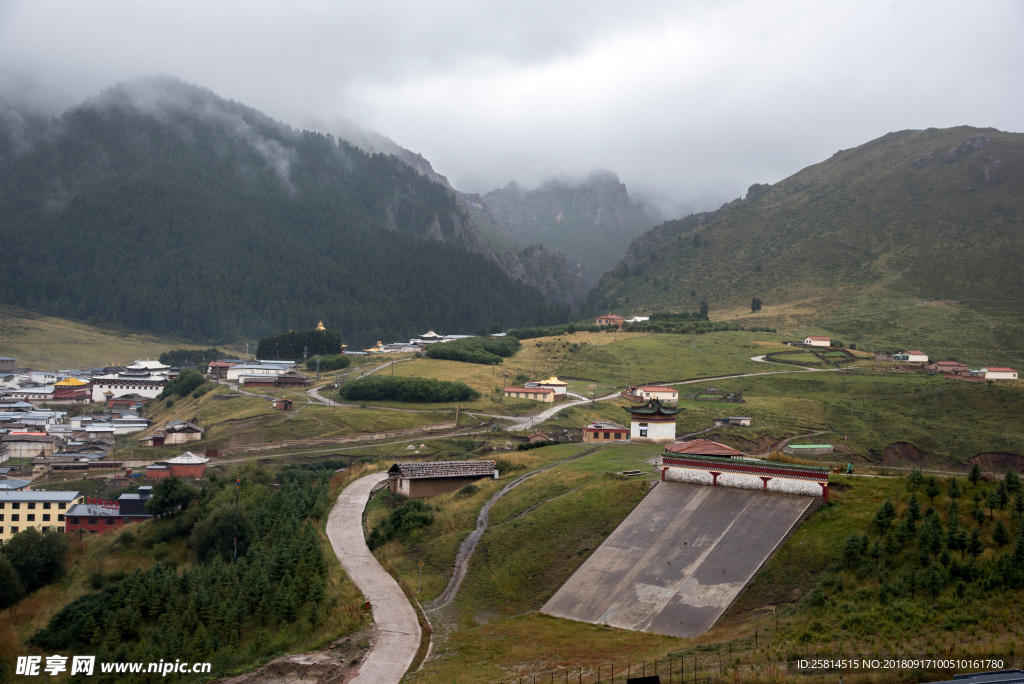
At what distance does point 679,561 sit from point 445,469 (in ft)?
71.9

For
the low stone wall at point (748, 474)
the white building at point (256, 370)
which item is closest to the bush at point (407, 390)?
the white building at point (256, 370)

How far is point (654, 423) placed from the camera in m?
46.8

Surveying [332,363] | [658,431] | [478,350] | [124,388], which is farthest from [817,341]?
[124,388]

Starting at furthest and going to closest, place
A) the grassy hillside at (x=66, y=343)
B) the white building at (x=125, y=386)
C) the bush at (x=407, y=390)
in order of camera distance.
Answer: the grassy hillside at (x=66, y=343), the white building at (x=125, y=386), the bush at (x=407, y=390)

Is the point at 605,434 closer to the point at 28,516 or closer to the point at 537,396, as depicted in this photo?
the point at 537,396

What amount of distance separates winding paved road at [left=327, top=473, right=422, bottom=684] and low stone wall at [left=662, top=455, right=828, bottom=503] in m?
12.3

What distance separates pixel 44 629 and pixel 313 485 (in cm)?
2288

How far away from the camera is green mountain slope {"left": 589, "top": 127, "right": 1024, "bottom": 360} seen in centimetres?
13225

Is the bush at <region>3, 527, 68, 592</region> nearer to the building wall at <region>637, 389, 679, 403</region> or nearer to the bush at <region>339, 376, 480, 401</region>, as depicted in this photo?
the bush at <region>339, 376, 480, 401</region>

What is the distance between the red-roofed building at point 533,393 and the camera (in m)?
83.0

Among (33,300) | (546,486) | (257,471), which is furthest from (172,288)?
(546,486)

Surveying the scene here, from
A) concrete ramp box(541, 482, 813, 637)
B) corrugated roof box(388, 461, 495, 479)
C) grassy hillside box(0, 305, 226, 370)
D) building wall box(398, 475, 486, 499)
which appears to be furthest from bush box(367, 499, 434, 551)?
grassy hillside box(0, 305, 226, 370)

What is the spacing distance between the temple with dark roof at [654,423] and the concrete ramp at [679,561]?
1502 cm

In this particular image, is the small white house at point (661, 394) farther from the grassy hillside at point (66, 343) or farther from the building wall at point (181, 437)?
the grassy hillside at point (66, 343)
